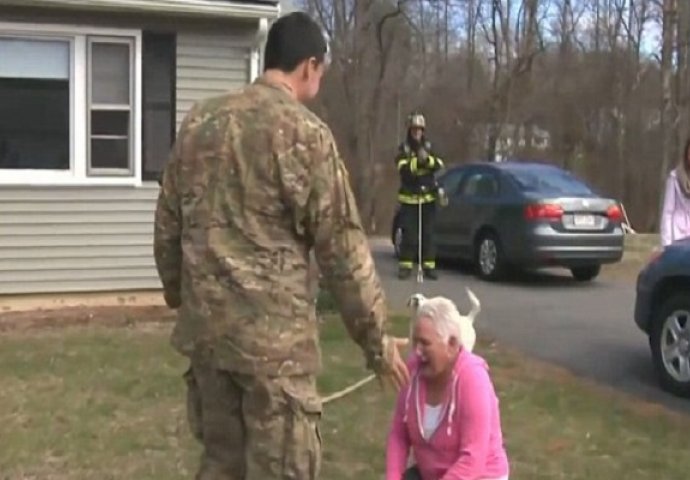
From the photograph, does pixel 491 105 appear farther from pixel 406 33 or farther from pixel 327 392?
pixel 327 392

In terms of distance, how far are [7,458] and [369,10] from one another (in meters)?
32.4

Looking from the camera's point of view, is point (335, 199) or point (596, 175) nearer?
point (335, 199)

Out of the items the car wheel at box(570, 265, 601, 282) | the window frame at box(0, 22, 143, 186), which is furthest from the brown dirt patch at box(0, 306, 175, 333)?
the car wheel at box(570, 265, 601, 282)

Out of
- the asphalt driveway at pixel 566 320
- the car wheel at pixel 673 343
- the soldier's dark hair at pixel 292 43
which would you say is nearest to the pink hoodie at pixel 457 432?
the soldier's dark hair at pixel 292 43

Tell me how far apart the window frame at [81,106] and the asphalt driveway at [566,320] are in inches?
124

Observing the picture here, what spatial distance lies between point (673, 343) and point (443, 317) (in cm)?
472

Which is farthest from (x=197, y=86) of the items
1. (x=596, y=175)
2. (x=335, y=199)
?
(x=596, y=175)

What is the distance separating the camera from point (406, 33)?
39.6m

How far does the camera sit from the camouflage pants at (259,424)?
377 centimetres

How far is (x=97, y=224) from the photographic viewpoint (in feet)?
38.7

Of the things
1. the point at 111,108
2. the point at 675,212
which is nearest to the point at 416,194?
the point at 111,108

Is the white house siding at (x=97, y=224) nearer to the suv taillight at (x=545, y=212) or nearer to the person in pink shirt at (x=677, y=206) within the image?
the suv taillight at (x=545, y=212)

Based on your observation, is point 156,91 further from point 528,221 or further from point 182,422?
point 182,422

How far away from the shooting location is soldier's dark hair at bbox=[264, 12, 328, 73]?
3.88 m
